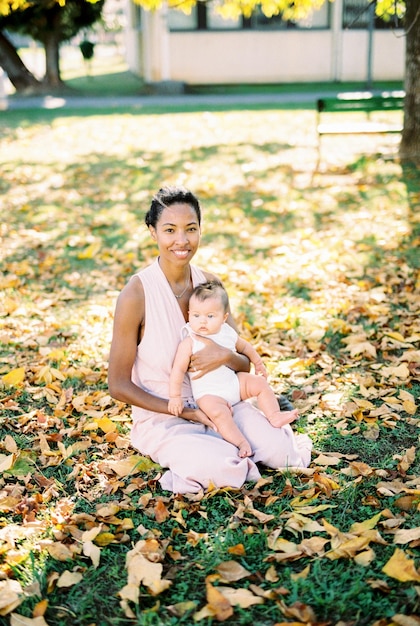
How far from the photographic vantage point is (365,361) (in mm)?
4590

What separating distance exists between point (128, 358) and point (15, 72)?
21.9m

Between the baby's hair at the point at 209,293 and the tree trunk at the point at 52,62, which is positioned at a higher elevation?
the tree trunk at the point at 52,62

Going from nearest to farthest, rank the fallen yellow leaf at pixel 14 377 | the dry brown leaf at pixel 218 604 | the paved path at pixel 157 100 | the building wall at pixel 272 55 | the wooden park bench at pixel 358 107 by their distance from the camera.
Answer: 1. the dry brown leaf at pixel 218 604
2. the fallen yellow leaf at pixel 14 377
3. the wooden park bench at pixel 358 107
4. the paved path at pixel 157 100
5. the building wall at pixel 272 55

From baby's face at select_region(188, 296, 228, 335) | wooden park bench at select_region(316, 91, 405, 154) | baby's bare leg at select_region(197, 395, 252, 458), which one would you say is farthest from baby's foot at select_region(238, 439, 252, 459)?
wooden park bench at select_region(316, 91, 405, 154)

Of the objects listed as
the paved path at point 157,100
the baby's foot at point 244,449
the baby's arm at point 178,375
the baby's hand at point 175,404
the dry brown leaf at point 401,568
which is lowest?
the dry brown leaf at point 401,568

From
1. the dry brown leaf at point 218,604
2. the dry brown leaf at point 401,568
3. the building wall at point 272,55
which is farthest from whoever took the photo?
the building wall at point 272,55

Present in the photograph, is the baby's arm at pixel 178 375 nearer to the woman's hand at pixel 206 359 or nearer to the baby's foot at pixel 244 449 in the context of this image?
the woman's hand at pixel 206 359

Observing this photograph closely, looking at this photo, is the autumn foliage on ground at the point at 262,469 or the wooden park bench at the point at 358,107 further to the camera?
the wooden park bench at the point at 358,107

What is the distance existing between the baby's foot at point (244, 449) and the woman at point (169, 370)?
0.03 m

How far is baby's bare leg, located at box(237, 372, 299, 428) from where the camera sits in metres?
3.36

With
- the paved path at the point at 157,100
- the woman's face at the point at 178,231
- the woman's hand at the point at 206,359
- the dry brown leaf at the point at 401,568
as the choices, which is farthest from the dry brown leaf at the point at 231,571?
the paved path at the point at 157,100

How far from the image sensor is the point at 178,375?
3320 millimetres

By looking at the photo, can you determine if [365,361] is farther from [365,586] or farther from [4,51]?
[4,51]

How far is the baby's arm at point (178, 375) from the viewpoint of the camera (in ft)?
10.8
